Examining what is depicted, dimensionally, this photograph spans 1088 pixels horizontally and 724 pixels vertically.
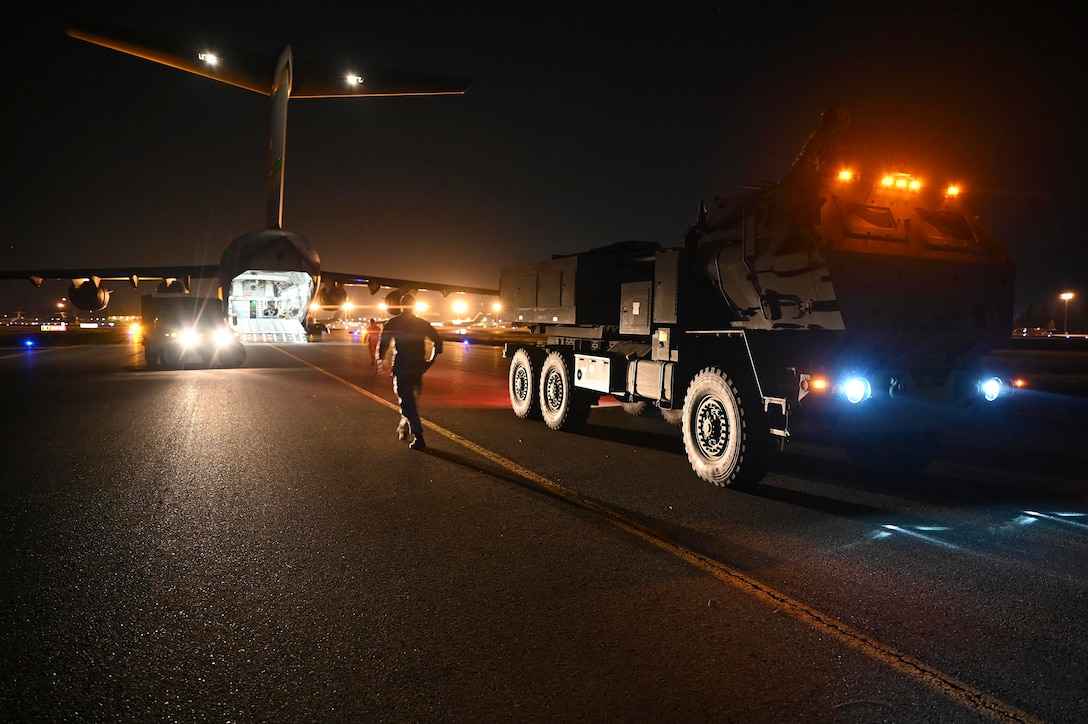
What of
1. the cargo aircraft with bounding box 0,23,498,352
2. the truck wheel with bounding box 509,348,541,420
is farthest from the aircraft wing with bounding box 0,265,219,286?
the truck wheel with bounding box 509,348,541,420

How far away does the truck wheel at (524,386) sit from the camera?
1110 cm

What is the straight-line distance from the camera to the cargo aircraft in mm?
27312

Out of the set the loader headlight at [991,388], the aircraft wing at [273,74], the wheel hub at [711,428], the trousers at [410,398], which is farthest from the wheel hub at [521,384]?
the aircraft wing at [273,74]


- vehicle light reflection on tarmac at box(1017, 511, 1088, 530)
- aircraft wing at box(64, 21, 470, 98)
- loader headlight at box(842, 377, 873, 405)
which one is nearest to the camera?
vehicle light reflection on tarmac at box(1017, 511, 1088, 530)

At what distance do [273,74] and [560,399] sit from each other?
40.6 metres

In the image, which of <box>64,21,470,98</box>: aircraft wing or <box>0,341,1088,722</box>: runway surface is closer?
<box>0,341,1088,722</box>: runway surface

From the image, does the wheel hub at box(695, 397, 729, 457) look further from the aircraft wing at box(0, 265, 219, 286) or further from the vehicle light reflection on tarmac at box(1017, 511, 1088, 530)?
the aircraft wing at box(0, 265, 219, 286)

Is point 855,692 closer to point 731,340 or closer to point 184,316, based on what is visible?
point 731,340

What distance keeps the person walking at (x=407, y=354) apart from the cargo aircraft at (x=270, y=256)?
17386 mm

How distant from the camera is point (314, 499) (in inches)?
239

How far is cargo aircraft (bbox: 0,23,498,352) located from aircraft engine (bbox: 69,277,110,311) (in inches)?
1.5

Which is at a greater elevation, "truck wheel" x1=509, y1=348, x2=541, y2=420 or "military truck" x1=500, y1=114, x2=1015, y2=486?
"military truck" x1=500, y1=114, x2=1015, y2=486

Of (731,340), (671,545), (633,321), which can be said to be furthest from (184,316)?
(671,545)

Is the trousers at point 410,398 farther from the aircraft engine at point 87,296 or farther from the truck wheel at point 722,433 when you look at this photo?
the aircraft engine at point 87,296
